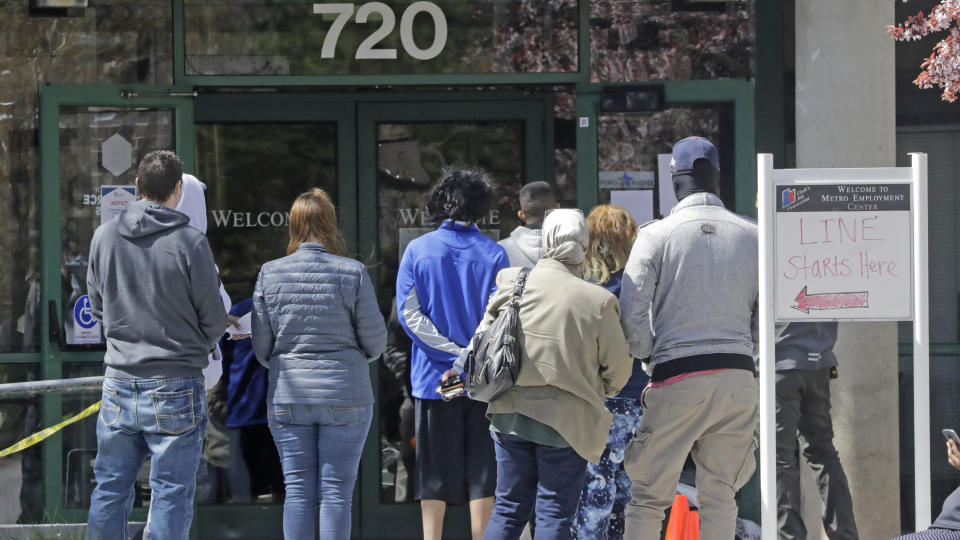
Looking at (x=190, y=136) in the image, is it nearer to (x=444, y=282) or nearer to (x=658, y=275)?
(x=444, y=282)

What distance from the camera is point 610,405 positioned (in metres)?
5.90

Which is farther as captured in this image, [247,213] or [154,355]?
[247,213]

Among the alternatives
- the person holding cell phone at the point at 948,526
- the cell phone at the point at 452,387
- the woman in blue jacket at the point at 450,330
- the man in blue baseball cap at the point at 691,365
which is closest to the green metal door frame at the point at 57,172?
the woman in blue jacket at the point at 450,330

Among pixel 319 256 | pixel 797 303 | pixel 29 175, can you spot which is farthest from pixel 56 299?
pixel 797 303

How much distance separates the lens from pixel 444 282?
5672 millimetres

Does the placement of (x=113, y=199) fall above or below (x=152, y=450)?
above

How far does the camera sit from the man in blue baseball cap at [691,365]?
191 inches

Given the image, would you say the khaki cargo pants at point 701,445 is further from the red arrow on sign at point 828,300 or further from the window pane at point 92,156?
the window pane at point 92,156

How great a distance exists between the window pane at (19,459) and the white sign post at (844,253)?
4136 mm

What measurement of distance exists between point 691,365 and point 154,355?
2070 millimetres

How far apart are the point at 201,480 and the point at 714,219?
3568mm

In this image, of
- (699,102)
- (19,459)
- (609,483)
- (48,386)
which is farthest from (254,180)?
(609,483)

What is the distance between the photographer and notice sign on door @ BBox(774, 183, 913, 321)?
4.95 meters

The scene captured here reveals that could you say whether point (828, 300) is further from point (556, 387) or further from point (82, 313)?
point (82, 313)
